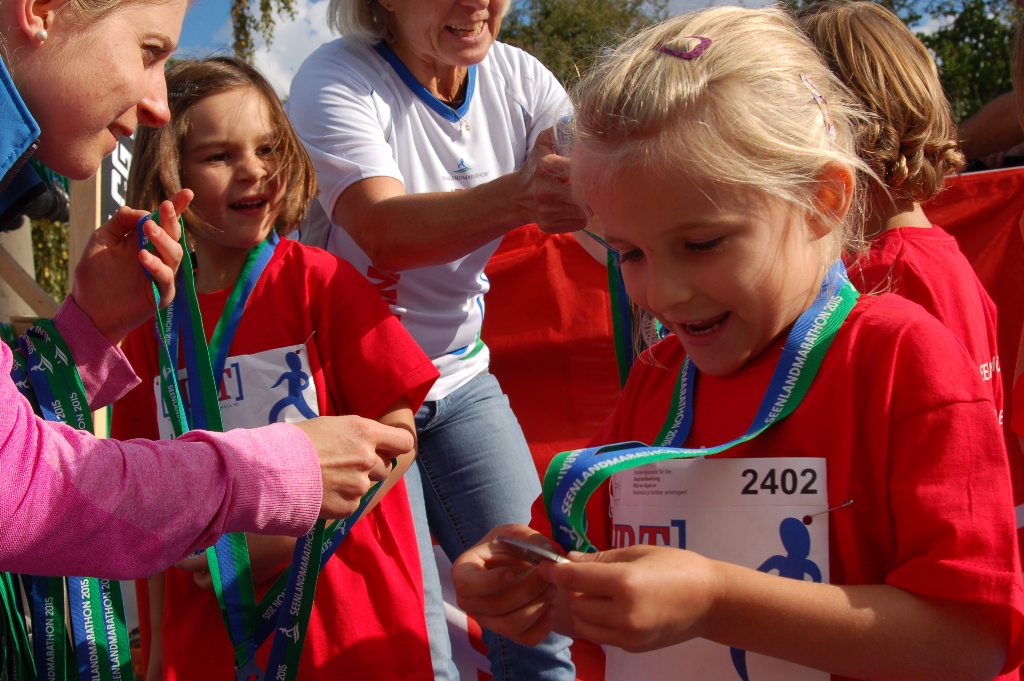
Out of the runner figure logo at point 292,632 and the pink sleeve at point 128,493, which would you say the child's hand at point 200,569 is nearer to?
the runner figure logo at point 292,632

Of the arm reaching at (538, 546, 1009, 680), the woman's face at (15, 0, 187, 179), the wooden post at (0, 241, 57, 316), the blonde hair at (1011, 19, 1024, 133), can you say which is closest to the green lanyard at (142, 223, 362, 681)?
the woman's face at (15, 0, 187, 179)

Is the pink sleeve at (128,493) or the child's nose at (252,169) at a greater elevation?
the child's nose at (252,169)

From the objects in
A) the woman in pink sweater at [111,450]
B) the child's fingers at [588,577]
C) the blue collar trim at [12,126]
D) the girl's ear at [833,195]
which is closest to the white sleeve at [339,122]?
the woman in pink sweater at [111,450]

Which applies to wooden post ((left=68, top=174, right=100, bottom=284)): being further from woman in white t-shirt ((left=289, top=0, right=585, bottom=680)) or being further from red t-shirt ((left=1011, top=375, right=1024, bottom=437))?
red t-shirt ((left=1011, top=375, right=1024, bottom=437))

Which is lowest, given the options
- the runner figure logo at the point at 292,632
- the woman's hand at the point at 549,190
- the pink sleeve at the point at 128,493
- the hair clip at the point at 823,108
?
the runner figure logo at the point at 292,632

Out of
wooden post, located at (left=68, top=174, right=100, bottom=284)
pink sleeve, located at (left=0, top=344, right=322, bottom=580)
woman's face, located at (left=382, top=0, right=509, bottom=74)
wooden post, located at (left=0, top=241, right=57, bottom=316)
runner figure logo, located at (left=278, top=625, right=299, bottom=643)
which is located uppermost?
woman's face, located at (left=382, top=0, right=509, bottom=74)

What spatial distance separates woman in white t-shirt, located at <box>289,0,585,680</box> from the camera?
2.49 meters

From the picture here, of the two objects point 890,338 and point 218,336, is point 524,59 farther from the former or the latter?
point 890,338

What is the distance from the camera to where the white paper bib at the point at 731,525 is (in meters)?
1.41

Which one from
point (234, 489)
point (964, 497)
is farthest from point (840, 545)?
point (234, 489)

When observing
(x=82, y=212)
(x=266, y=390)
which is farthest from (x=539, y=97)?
(x=82, y=212)

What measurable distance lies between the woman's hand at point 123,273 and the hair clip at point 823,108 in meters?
1.28

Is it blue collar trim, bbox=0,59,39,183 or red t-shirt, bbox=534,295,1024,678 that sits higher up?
blue collar trim, bbox=0,59,39,183

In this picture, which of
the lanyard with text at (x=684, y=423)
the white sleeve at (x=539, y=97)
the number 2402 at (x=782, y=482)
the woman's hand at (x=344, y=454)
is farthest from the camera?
the white sleeve at (x=539, y=97)
